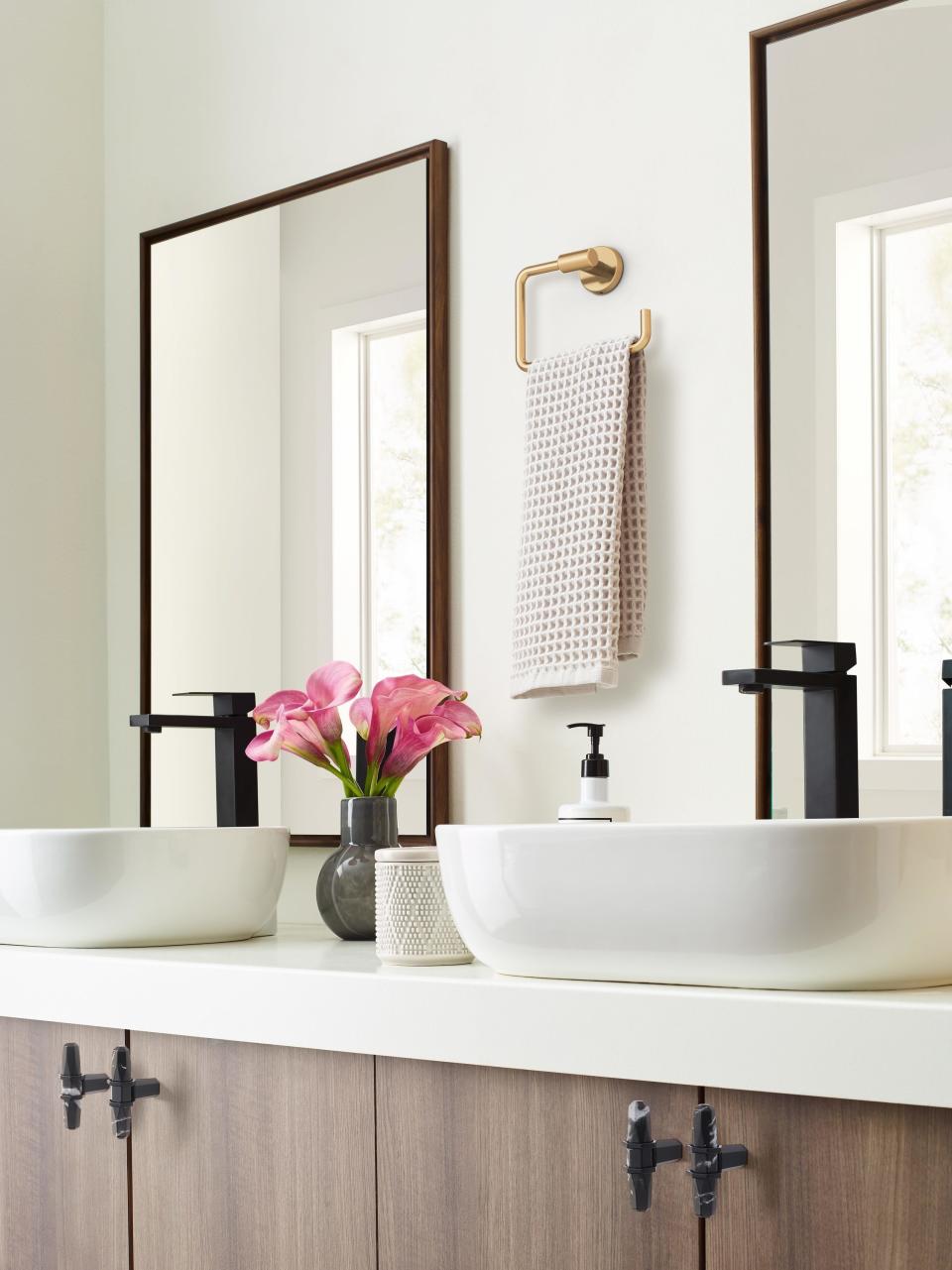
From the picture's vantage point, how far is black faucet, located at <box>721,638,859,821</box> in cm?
124

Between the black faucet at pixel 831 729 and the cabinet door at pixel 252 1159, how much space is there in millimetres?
430

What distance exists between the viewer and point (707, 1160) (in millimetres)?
938

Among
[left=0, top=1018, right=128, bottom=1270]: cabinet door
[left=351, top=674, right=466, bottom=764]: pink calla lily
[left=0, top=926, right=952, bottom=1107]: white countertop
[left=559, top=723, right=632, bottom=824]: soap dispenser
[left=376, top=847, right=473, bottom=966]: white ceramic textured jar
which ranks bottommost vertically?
[left=0, top=1018, right=128, bottom=1270]: cabinet door

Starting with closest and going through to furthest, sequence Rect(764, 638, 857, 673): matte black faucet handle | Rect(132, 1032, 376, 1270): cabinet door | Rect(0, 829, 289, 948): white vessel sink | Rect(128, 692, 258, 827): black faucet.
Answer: Rect(132, 1032, 376, 1270): cabinet door → Rect(764, 638, 857, 673): matte black faucet handle → Rect(0, 829, 289, 948): white vessel sink → Rect(128, 692, 258, 827): black faucet

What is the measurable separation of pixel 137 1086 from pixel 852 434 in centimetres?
84

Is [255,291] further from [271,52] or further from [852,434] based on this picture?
[852,434]

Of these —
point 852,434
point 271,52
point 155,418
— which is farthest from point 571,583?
point 271,52

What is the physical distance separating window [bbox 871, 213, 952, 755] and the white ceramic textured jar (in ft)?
1.34

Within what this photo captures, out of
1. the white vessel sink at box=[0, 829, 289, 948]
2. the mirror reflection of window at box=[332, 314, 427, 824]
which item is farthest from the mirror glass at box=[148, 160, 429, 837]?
the white vessel sink at box=[0, 829, 289, 948]

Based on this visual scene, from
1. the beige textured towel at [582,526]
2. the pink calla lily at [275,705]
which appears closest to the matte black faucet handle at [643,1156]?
the beige textured towel at [582,526]

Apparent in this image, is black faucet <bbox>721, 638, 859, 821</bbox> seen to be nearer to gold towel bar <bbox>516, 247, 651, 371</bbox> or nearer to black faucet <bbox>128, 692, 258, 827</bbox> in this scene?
gold towel bar <bbox>516, 247, 651, 371</bbox>

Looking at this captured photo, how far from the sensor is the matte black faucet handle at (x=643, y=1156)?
3.14ft

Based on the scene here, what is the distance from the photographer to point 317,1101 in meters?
1.16

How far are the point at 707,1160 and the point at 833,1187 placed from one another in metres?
0.08
